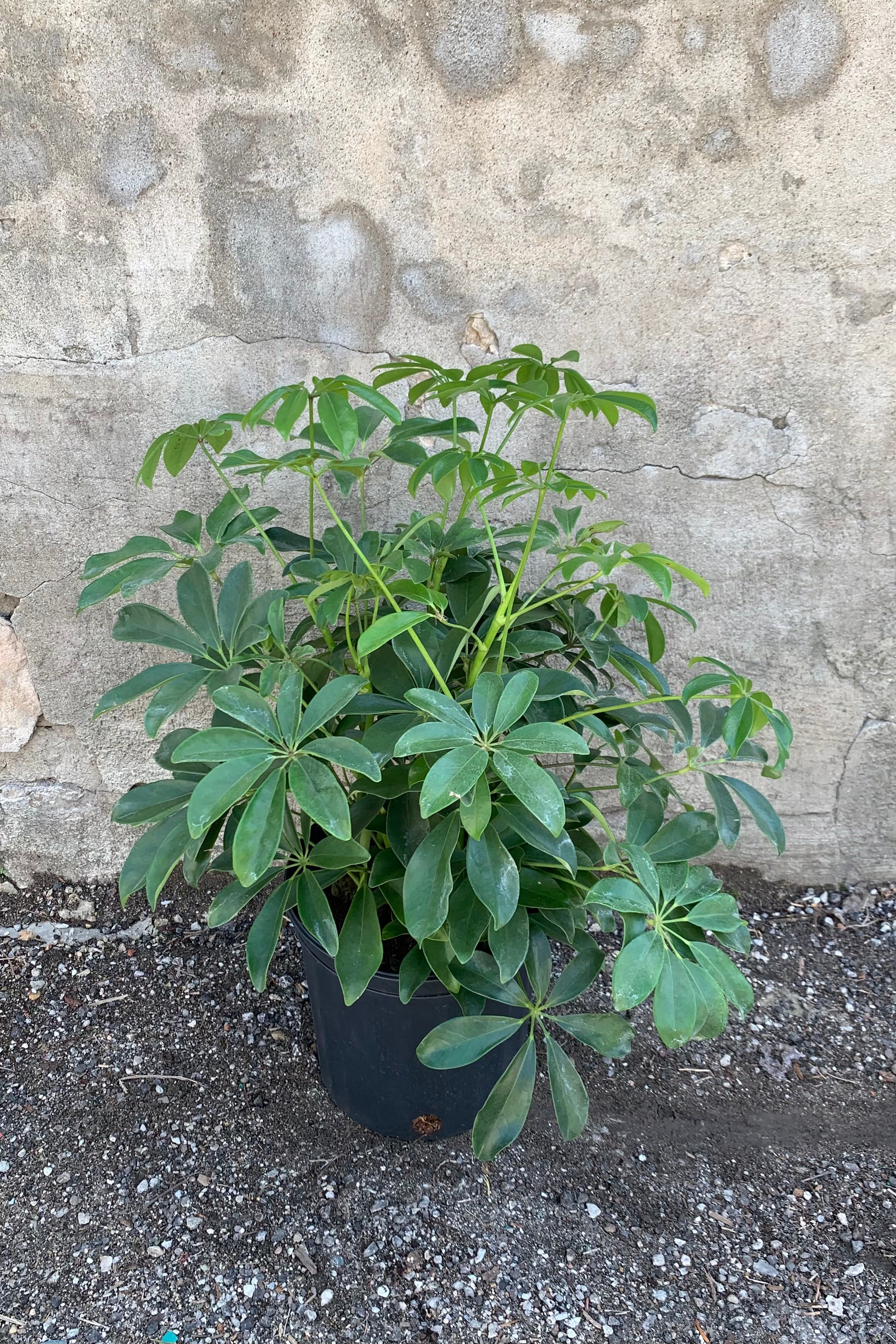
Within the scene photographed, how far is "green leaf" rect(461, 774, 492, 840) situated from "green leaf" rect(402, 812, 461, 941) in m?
0.09

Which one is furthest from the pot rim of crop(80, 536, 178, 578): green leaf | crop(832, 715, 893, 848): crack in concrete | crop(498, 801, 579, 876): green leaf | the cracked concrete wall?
crop(832, 715, 893, 848): crack in concrete

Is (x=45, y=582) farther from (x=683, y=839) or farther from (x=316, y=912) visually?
(x=683, y=839)

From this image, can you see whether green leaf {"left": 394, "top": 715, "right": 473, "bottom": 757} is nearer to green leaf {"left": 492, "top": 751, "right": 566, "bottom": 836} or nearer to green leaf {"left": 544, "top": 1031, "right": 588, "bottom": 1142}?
green leaf {"left": 492, "top": 751, "right": 566, "bottom": 836}

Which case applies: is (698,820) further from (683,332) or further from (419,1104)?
(683,332)

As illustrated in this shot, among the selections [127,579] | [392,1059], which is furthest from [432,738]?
[392,1059]

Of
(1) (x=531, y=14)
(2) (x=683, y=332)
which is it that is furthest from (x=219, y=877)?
(1) (x=531, y=14)

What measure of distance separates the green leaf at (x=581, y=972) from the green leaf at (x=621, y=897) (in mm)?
211

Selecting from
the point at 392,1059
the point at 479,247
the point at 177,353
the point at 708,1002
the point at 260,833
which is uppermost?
the point at 479,247

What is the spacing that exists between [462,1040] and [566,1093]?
147 mm

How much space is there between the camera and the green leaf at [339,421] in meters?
0.99

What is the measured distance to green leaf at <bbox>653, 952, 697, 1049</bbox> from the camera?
92 cm

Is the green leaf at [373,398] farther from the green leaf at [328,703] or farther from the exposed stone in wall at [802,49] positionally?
the exposed stone in wall at [802,49]

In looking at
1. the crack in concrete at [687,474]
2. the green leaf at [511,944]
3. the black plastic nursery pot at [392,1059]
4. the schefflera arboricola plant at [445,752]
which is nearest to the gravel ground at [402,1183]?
the black plastic nursery pot at [392,1059]

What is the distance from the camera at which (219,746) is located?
92 centimetres
